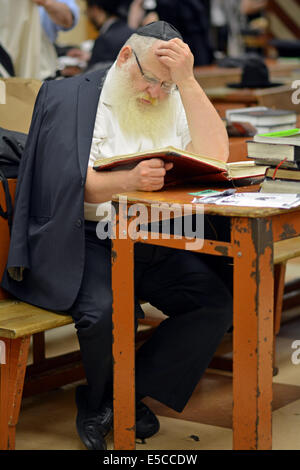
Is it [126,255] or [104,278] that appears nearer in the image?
[126,255]

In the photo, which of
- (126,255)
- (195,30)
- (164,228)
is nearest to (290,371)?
(164,228)

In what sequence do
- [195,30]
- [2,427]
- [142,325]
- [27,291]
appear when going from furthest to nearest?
1. [195,30]
2. [142,325]
3. [27,291]
4. [2,427]

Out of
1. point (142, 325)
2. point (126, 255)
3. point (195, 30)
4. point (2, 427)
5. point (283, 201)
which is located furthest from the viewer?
point (195, 30)

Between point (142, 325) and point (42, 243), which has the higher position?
point (42, 243)

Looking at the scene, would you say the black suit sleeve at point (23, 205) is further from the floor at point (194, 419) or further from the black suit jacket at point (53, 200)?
the floor at point (194, 419)

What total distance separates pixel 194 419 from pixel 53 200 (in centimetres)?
83

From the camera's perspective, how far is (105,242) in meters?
2.51

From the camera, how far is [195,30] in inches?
262

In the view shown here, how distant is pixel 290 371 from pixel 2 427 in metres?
1.20

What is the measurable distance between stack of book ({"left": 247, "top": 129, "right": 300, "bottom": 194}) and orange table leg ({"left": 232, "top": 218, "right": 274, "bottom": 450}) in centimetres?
25

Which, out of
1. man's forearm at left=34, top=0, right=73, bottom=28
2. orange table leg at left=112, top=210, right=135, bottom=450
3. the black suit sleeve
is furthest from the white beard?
man's forearm at left=34, top=0, right=73, bottom=28

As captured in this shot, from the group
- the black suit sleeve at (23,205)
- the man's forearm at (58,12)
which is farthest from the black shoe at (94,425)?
the man's forearm at (58,12)

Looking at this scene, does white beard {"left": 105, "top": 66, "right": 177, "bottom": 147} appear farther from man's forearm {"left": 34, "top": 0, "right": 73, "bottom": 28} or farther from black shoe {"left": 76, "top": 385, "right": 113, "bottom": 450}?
man's forearm {"left": 34, "top": 0, "right": 73, "bottom": 28}

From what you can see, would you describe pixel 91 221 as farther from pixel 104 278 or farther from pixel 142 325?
pixel 142 325
